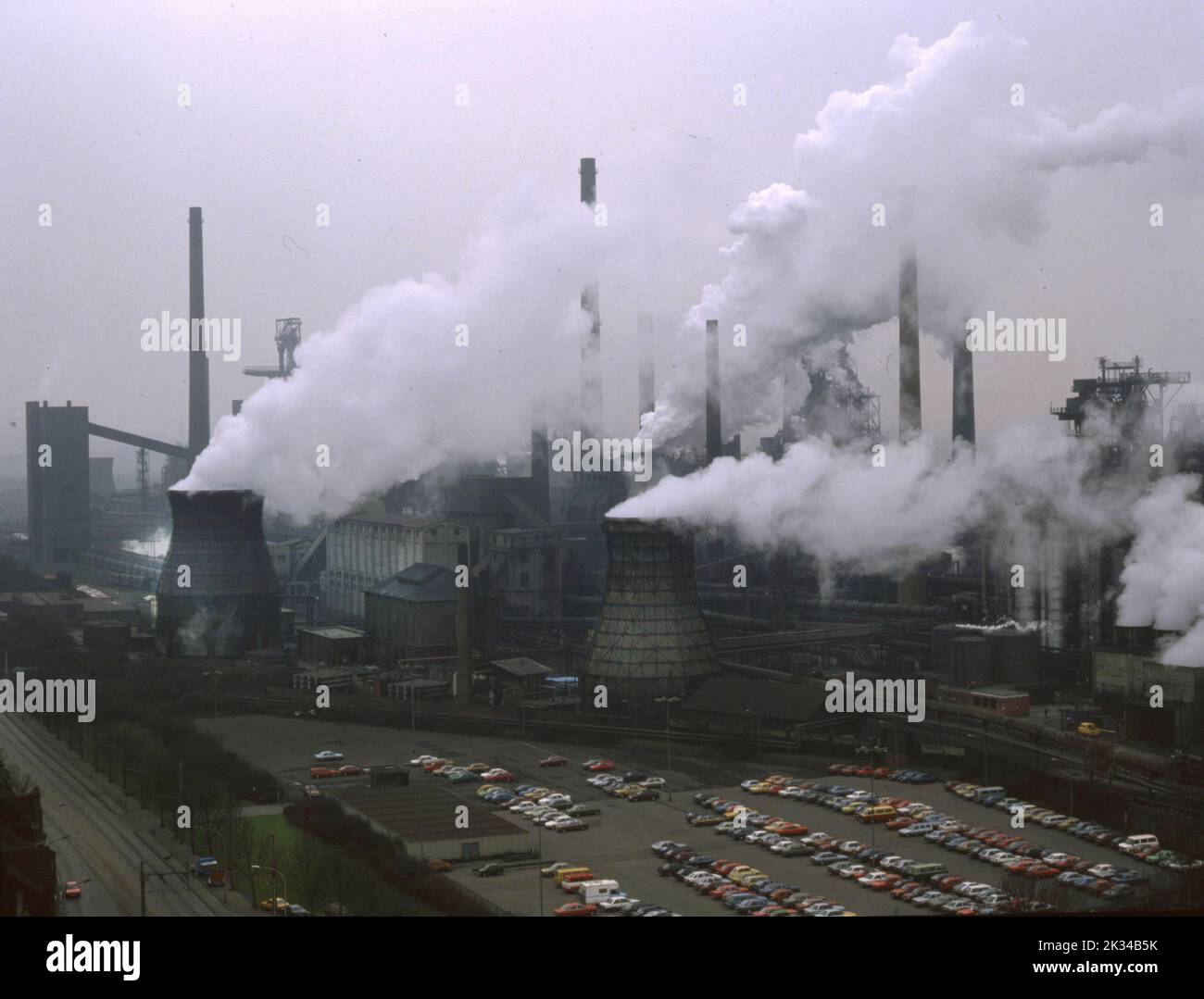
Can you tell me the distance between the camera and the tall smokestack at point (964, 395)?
130 ft

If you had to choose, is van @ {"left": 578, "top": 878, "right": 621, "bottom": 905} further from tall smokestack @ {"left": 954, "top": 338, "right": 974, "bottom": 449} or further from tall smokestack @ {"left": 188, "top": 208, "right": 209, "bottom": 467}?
tall smokestack @ {"left": 188, "top": 208, "right": 209, "bottom": 467}

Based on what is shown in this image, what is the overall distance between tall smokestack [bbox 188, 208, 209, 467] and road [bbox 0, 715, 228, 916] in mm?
25578

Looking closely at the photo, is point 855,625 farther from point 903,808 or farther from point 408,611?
point 903,808

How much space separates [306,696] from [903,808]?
49.1 feet

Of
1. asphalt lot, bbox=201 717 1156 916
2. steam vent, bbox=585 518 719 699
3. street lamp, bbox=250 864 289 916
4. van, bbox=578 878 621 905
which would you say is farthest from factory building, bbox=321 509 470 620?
van, bbox=578 878 621 905

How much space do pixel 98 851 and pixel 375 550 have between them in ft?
84.5

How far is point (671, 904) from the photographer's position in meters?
17.0

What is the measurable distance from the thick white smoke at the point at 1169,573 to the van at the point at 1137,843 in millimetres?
6083

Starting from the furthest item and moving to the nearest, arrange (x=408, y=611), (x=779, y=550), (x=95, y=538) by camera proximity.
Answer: (x=95, y=538) < (x=779, y=550) < (x=408, y=611)

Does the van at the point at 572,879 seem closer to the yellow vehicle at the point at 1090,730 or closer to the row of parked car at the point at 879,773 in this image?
the row of parked car at the point at 879,773

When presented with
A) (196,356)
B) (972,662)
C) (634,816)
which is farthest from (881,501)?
(196,356)

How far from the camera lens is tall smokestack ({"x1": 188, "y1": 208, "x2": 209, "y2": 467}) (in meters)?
49.6
